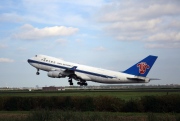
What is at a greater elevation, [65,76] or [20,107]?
[65,76]

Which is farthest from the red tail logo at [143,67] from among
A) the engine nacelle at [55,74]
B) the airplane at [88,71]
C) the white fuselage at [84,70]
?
the engine nacelle at [55,74]

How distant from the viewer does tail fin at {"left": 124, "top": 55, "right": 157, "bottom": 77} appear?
78250 mm

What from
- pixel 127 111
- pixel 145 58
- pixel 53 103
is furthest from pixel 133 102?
pixel 145 58

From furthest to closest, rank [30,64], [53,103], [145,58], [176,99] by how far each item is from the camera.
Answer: [30,64], [145,58], [53,103], [176,99]

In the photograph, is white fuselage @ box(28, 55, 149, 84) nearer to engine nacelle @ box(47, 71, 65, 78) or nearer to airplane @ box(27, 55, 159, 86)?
airplane @ box(27, 55, 159, 86)

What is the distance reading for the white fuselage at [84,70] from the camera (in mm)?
80938

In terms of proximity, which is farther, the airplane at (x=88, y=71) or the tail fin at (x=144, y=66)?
the airplane at (x=88, y=71)

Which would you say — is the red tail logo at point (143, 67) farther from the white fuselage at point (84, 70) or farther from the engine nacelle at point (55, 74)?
the engine nacelle at point (55, 74)

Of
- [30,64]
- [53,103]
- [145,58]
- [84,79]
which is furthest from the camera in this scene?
[30,64]

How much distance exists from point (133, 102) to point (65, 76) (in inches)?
2097

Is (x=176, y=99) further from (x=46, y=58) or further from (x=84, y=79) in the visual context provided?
(x=46, y=58)

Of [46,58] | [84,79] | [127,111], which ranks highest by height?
[46,58]

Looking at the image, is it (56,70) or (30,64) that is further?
(30,64)

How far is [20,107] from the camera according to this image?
37312 millimetres
